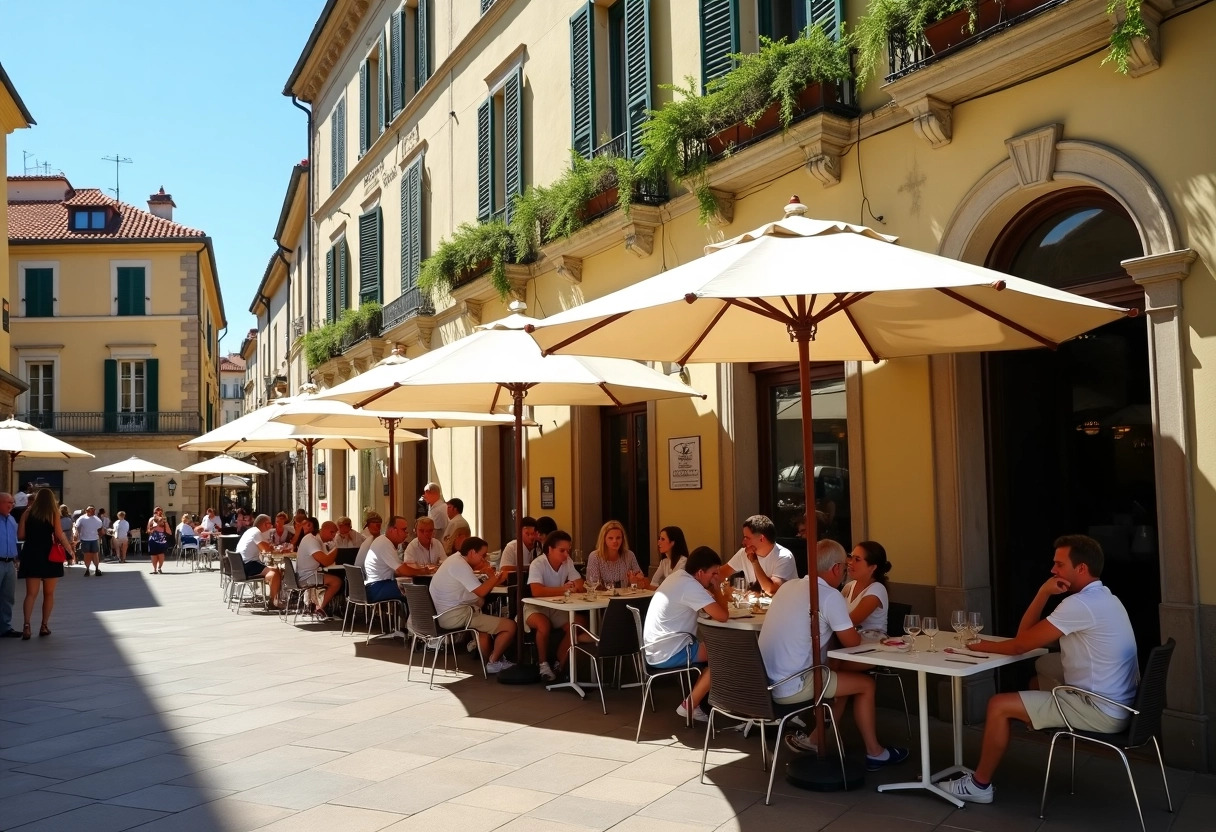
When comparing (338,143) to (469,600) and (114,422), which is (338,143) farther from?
(114,422)

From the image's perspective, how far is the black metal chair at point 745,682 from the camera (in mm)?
5504

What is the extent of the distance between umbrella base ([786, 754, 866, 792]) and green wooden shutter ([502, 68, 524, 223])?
32.0 feet

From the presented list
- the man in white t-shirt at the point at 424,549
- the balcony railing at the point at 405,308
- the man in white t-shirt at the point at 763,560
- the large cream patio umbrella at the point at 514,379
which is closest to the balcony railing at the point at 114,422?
the balcony railing at the point at 405,308

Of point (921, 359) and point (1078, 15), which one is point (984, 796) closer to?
point (921, 359)

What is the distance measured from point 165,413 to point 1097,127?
37913 mm

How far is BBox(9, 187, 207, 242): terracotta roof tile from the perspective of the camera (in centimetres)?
3959

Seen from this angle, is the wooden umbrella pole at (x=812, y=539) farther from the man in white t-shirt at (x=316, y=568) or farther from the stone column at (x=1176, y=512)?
the man in white t-shirt at (x=316, y=568)

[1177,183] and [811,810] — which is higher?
[1177,183]

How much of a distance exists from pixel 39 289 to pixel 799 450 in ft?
123

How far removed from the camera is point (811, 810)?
5238 millimetres

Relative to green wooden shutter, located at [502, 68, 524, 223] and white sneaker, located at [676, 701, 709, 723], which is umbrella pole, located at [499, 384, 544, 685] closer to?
white sneaker, located at [676, 701, 709, 723]

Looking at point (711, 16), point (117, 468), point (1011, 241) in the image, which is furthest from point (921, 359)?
point (117, 468)

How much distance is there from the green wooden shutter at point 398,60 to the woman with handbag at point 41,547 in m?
9.97

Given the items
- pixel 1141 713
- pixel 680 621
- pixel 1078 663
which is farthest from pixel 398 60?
pixel 1141 713
